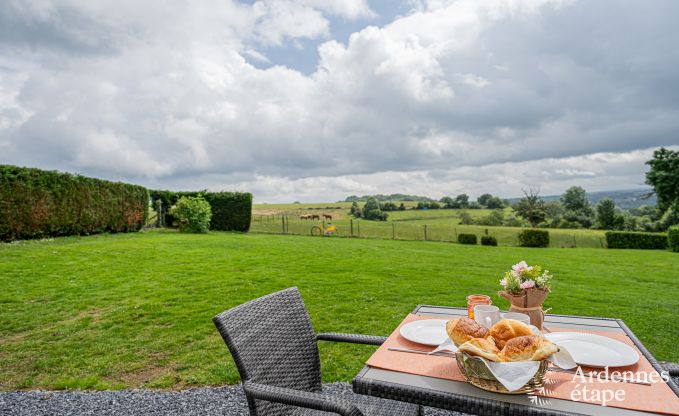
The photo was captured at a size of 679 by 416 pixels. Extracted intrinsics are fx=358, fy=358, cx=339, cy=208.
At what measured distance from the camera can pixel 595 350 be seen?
4.92ft

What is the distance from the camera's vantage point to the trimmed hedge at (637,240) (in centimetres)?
1839

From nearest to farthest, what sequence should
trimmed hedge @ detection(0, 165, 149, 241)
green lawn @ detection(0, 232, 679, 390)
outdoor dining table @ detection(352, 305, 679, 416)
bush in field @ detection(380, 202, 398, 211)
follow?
outdoor dining table @ detection(352, 305, 679, 416)
green lawn @ detection(0, 232, 679, 390)
trimmed hedge @ detection(0, 165, 149, 241)
bush in field @ detection(380, 202, 398, 211)

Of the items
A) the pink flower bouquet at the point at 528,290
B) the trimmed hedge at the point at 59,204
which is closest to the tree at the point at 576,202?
the trimmed hedge at the point at 59,204

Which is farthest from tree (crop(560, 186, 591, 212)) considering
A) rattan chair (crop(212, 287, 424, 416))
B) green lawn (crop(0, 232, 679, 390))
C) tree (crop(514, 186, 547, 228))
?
rattan chair (crop(212, 287, 424, 416))

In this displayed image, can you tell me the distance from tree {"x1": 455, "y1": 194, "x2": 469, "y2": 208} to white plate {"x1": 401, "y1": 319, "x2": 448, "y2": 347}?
1308 inches

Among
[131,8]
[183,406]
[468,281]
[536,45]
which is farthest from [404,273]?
[131,8]

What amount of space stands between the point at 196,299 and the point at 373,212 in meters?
21.8

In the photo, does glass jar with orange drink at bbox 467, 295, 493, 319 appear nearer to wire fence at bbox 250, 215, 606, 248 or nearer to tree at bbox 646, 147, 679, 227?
tree at bbox 646, 147, 679, 227

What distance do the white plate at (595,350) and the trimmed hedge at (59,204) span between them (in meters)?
13.5

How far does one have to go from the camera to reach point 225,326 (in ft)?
5.26

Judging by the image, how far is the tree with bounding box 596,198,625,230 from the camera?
107 ft

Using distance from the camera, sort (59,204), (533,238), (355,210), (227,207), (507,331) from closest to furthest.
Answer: (507,331), (59,204), (533,238), (227,207), (355,210)

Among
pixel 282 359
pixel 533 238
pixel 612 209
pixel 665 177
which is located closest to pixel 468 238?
pixel 533 238

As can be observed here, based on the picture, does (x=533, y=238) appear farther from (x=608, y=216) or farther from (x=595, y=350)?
(x=608, y=216)
